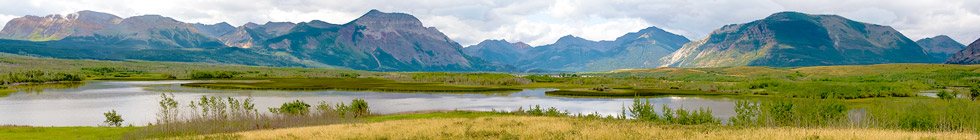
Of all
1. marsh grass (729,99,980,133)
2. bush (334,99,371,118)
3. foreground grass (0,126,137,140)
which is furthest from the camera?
bush (334,99,371,118)

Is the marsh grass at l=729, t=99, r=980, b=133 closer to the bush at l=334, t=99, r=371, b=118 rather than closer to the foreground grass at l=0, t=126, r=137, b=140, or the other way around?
the bush at l=334, t=99, r=371, b=118

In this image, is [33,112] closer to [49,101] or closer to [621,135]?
[49,101]

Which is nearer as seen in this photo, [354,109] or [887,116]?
[887,116]

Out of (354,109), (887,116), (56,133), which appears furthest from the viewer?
(354,109)

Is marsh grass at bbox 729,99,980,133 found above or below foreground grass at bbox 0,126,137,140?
above

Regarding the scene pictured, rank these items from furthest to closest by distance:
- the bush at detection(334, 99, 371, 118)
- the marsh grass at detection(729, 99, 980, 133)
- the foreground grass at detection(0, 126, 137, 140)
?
the bush at detection(334, 99, 371, 118) → the marsh grass at detection(729, 99, 980, 133) → the foreground grass at detection(0, 126, 137, 140)

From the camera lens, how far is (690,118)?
1800 inches

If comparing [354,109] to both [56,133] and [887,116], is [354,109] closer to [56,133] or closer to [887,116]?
[56,133]

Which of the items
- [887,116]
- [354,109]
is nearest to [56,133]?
[354,109]

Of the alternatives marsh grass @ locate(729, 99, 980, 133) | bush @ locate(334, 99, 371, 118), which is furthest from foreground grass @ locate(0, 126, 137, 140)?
marsh grass @ locate(729, 99, 980, 133)

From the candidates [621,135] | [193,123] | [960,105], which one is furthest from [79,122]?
[960,105]

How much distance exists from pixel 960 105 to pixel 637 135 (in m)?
31.0

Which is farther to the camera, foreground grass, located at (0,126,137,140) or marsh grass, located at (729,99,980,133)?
marsh grass, located at (729,99,980,133)

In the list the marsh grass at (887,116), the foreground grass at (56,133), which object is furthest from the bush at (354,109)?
the marsh grass at (887,116)
